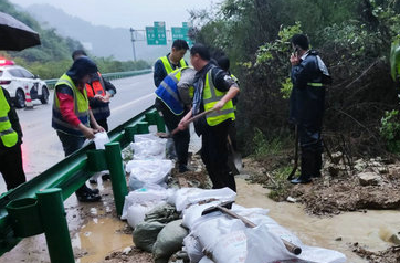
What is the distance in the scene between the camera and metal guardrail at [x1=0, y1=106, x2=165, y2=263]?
7.27 feet

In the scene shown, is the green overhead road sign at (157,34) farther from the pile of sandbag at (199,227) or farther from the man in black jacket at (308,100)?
the pile of sandbag at (199,227)

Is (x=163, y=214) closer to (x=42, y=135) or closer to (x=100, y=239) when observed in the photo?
(x=100, y=239)

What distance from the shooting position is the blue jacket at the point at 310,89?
4535 millimetres

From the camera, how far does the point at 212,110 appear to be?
3.55 meters

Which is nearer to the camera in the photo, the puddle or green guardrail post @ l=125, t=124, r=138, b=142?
the puddle

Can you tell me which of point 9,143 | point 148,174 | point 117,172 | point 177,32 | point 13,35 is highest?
point 177,32

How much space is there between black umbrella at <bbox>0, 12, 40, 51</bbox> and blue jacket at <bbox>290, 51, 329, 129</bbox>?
2916 millimetres

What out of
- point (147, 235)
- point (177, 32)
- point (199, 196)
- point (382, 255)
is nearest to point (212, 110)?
point (199, 196)

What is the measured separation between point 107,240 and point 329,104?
187 inches

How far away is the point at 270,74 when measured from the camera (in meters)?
7.57

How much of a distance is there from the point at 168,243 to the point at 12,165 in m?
1.89

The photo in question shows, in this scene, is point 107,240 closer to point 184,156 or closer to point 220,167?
point 220,167

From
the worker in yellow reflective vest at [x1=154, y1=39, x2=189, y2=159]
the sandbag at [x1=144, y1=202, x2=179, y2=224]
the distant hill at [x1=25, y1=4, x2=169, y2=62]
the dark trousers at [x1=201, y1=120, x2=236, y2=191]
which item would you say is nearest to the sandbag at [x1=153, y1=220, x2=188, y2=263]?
the sandbag at [x1=144, y1=202, x2=179, y2=224]

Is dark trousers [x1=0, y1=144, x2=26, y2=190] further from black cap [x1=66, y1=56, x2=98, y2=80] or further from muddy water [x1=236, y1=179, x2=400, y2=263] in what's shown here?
muddy water [x1=236, y1=179, x2=400, y2=263]
